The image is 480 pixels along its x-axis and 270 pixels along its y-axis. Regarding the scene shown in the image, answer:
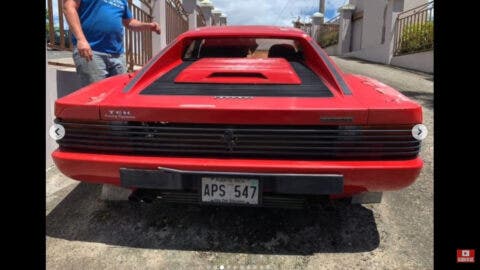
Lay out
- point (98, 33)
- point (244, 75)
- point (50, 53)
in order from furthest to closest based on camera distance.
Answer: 1. point (50, 53)
2. point (98, 33)
3. point (244, 75)

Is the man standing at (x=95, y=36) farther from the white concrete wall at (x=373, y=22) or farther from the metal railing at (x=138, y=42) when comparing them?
the white concrete wall at (x=373, y=22)

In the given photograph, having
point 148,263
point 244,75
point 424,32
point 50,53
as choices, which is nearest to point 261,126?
point 244,75

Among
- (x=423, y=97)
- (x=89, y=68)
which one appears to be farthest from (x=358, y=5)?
(x=89, y=68)

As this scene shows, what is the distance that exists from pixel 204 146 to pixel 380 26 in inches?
664

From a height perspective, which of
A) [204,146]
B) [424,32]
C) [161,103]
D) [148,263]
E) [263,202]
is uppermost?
[424,32]

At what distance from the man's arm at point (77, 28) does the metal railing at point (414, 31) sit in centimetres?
1155

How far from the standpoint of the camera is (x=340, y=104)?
7.37 feet

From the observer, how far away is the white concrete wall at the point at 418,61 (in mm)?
12016

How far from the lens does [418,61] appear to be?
12664mm

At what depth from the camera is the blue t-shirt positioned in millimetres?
3719

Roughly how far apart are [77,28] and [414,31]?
12855 mm

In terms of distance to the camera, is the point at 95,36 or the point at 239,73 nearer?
the point at 239,73

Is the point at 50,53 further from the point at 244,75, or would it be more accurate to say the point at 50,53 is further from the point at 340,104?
the point at 340,104
